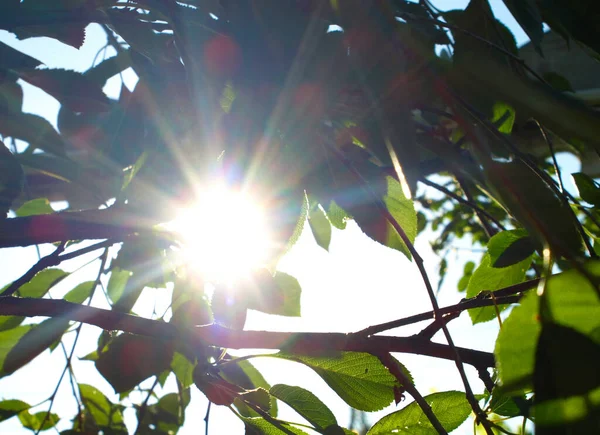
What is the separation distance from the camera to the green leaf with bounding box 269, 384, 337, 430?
48 cm

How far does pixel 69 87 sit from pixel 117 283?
1.66ft

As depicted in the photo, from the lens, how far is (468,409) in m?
0.47

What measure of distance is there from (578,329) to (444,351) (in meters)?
0.19

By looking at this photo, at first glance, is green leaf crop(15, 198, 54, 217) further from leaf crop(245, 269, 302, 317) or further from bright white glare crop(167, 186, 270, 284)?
leaf crop(245, 269, 302, 317)

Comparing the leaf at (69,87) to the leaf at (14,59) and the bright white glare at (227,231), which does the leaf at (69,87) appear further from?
the bright white glare at (227,231)

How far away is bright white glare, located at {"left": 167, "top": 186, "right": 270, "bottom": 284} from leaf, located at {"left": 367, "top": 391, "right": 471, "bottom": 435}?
0.21m

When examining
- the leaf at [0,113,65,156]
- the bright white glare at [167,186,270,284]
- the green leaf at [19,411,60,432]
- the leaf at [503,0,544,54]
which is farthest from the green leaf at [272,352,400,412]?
the green leaf at [19,411,60,432]

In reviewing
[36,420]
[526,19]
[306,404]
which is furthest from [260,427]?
[36,420]

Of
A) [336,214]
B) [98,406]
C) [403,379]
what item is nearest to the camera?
[403,379]

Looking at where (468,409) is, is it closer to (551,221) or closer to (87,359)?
(551,221)

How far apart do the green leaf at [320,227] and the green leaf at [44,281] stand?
0.49 m

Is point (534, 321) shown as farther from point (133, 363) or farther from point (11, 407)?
point (11, 407)

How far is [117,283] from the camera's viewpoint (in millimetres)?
989

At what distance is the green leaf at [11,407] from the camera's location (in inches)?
34.4
